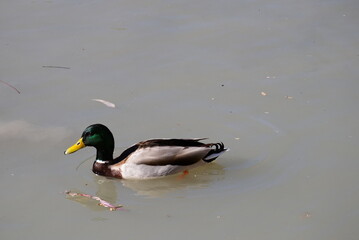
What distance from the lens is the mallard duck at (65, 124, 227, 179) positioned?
6699mm

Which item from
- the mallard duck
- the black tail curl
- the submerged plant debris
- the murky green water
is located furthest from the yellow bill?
the black tail curl

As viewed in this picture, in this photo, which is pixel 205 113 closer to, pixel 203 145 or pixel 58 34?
pixel 203 145

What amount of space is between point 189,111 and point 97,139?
123 cm

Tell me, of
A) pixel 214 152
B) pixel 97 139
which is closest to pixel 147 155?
pixel 97 139

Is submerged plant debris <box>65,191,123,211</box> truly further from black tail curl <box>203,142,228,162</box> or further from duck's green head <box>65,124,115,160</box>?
black tail curl <box>203,142,228,162</box>

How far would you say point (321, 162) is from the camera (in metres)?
6.84

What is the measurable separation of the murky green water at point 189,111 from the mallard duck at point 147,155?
0.11 m

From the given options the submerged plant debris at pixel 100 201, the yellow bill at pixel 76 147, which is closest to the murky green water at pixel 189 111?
the submerged plant debris at pixel 100 201

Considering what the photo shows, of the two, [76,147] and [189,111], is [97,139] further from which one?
[189,111]

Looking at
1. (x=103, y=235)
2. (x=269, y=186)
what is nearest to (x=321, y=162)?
(x=269, y=186)

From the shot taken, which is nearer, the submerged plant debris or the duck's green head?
the submerged plant debris

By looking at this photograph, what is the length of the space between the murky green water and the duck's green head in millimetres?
218

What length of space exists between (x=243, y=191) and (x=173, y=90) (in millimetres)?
2072

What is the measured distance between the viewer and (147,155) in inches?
263
